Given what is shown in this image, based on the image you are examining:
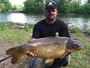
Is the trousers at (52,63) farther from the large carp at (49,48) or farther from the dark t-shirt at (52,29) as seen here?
the large carp at (49,48)

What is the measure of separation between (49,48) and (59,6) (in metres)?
45.2

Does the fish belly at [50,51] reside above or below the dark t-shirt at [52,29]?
below

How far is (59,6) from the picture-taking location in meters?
46.2

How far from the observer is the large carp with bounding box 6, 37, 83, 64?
2.06 metres

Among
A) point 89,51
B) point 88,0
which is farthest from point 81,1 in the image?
point 89,51

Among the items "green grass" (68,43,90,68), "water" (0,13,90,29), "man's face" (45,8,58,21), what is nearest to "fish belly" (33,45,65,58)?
"man's face" (45,8,58,21)

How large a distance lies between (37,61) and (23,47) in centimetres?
102

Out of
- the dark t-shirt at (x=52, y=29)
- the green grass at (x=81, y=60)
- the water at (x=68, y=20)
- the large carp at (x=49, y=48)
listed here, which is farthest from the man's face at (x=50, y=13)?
the water at (x=68, y=20)

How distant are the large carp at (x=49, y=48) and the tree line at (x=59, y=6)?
124 feet

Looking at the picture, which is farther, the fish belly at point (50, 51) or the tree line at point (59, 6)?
the tree line at point (59, 6)

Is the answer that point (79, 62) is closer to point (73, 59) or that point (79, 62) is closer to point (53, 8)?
point (73, 59)

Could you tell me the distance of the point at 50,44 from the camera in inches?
81.9

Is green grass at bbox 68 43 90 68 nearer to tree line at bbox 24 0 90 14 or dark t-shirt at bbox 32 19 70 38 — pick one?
dark t-shirt at bbox 32 19 70 38

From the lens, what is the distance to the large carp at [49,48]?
6.75ft
